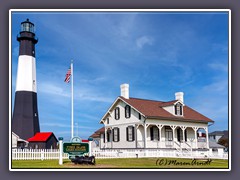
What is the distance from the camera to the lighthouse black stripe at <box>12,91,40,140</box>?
22844mm

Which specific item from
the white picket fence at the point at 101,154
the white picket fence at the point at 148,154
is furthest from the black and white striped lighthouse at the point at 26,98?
the white picket fence at the point at 148,154

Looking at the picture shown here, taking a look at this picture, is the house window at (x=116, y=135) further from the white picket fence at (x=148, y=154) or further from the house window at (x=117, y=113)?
the white picket fence at (x=148, y=154)

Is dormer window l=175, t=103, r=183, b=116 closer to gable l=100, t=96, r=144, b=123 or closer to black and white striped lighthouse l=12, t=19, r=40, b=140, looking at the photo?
gable l=100, t=96, r=144, b=123

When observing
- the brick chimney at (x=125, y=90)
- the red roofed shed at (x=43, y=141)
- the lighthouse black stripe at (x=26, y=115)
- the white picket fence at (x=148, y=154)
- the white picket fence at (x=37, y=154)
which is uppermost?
the brick chimney at (x=125, y=90)

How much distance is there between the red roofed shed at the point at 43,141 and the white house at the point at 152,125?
627 cm

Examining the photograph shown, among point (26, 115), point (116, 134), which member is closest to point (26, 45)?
point (26, 115)

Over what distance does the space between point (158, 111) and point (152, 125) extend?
3.94ft

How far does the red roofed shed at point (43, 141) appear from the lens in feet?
63.0

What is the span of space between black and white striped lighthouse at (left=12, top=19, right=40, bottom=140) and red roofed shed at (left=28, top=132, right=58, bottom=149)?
936mm

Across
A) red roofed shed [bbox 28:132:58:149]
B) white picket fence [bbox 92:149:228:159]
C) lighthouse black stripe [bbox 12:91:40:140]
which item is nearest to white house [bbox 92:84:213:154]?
white picket fence [bbox 92:149:228:159]

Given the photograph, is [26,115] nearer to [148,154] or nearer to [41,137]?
[41,137]

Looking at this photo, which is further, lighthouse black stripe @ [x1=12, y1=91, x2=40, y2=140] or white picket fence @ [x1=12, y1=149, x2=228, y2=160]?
lighthouse black stripe @ [x1=12, y1=91, x2=40, y2=140]

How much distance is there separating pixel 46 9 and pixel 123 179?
6.60 meters

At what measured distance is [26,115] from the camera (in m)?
23.3
